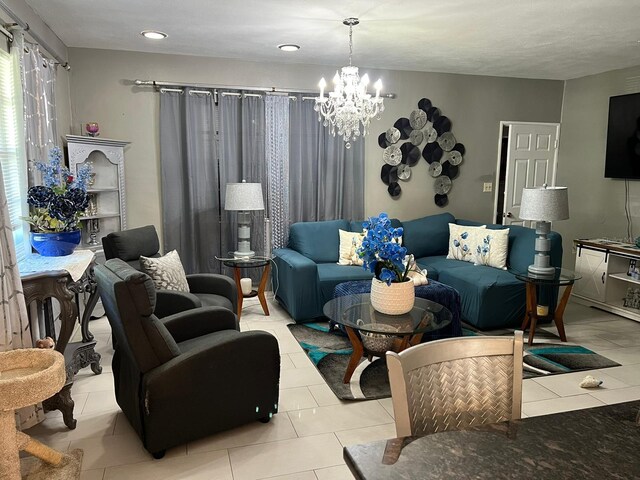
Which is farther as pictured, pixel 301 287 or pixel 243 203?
pixel 243 203

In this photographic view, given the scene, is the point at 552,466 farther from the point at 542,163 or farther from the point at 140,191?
the point at 542,163

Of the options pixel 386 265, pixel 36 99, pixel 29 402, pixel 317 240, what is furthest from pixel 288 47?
pixel 29 402

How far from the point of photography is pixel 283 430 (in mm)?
2680

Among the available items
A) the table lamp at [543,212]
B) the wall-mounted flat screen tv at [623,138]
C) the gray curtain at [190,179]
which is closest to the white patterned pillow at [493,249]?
the table lamp at [543,212]

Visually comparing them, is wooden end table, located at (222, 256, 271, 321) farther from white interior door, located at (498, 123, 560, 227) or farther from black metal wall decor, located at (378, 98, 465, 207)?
white interior door, located at (498, 123, 560, 227)

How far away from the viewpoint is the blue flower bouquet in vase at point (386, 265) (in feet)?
9.77

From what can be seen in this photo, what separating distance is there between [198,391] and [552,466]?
5.86 ft

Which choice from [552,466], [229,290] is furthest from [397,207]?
[552,466]

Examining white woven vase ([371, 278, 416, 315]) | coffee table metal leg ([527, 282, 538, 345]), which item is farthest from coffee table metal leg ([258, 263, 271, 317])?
coffee table metal leg ([527, 282, 538, 345])

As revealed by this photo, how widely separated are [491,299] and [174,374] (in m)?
2.94

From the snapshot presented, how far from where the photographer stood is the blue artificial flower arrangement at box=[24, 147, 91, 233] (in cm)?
295

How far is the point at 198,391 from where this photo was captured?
7.91 ft

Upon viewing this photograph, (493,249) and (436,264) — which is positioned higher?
(493,249)

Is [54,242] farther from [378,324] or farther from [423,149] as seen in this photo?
[423,149]
